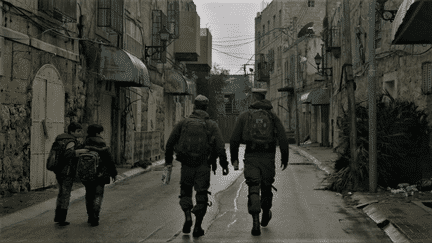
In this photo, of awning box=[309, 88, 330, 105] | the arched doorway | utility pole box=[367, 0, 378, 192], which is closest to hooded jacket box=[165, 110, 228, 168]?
utility pole box=[367, 0, 378, 192]

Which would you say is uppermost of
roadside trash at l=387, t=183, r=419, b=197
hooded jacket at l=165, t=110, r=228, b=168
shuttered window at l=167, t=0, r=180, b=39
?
shuttered window at l=167, t=0, r=180, b=39

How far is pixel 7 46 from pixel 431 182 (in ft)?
28.8

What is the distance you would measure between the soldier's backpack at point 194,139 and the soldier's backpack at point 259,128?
552 millimetres

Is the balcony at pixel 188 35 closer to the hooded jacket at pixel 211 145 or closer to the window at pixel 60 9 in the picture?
the window at pixel 60 9

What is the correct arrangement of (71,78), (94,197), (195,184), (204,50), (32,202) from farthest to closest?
(204,50) → (71,78) → (32,202) → (94,197) → (195,184)

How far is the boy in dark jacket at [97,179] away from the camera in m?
7.31

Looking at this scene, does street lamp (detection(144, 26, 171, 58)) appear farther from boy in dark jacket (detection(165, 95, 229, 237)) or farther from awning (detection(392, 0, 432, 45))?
boy in dark jacket (detection(165, 95, 229, 237))

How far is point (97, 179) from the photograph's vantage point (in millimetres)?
7379

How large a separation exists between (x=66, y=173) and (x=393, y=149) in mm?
6807

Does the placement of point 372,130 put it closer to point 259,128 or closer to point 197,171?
point 259,128

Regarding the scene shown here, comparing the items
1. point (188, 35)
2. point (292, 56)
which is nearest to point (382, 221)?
point (188, 35)

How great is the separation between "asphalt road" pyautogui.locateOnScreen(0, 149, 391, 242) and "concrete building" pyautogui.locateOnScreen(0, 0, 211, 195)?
2006 millimetres

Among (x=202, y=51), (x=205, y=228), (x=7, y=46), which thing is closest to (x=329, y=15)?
(x=202, y=51)

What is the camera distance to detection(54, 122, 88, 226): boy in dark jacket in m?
7.41
